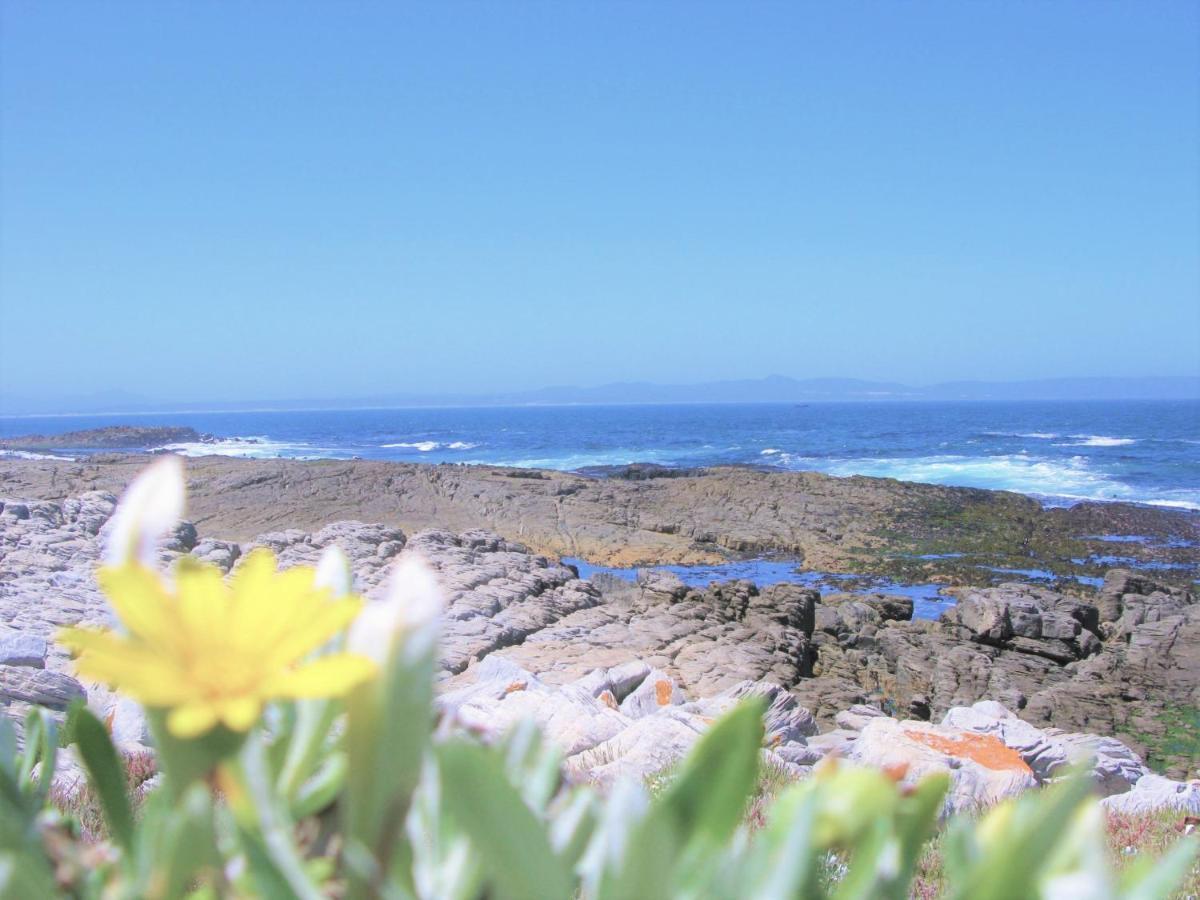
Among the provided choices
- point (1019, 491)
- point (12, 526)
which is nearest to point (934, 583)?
point (1019, 491)

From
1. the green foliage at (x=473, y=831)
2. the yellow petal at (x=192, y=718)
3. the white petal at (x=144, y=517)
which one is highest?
the white petal at (x=144, y=517)

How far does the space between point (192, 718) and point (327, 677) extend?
0.08 metres

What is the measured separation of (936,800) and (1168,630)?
15469 millimetres

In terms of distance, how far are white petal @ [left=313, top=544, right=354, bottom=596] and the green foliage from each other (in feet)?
0.28

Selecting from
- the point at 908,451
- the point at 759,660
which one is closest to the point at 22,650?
the point at 759,660

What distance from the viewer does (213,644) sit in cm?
55

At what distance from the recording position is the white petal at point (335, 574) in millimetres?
663

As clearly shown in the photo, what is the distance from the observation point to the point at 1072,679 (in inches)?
476

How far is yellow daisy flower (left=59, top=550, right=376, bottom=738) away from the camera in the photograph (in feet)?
1.62

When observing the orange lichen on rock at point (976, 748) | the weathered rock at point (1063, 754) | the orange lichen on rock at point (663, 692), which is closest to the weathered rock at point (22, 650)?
the orange lichen on rock at point (663, 692)

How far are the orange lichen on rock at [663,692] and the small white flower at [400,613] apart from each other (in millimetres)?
7580

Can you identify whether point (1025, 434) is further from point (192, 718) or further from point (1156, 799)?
point (192, 718)

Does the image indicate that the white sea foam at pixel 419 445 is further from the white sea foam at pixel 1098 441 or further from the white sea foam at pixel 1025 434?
the white sea foam at pixel 1098 441

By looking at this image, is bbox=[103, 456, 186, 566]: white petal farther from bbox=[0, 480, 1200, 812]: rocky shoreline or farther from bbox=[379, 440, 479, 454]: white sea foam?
bbox=[379, 440, 479, 454]: white sea foam
